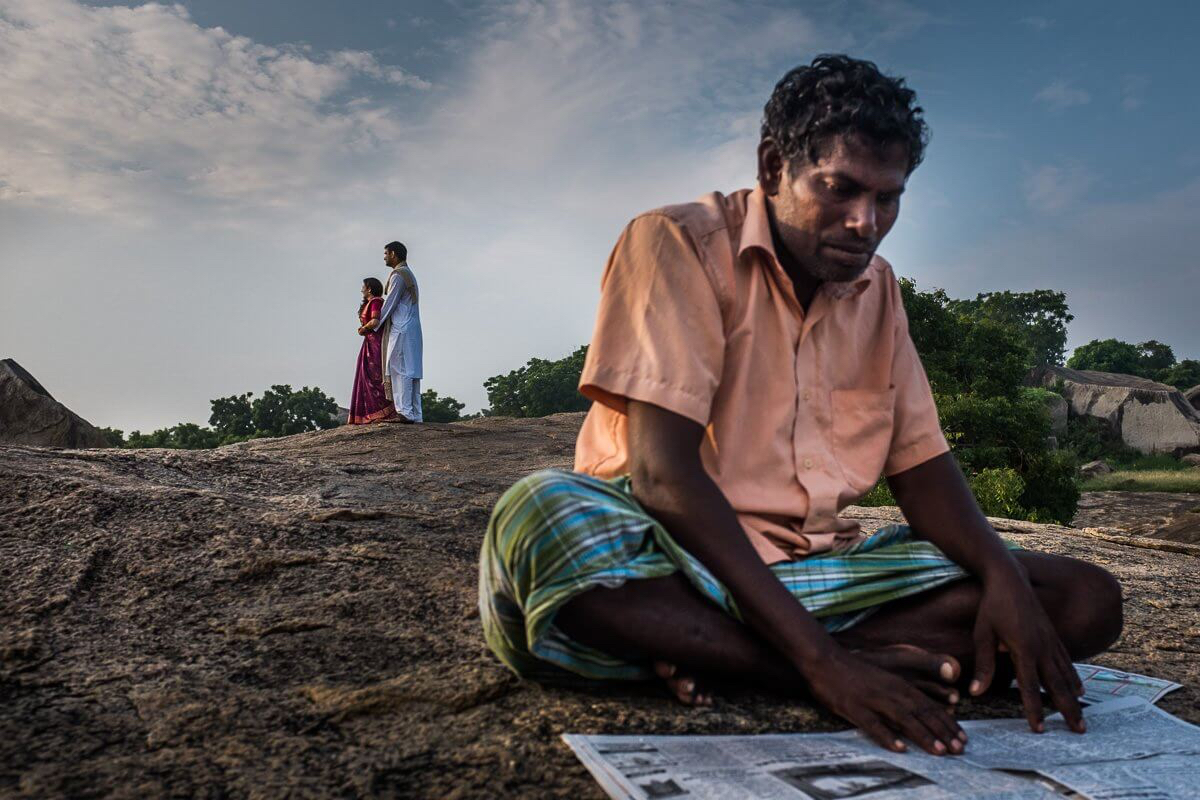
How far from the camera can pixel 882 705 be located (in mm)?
1562

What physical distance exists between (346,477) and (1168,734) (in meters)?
3.74

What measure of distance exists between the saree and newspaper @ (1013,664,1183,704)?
8577mm

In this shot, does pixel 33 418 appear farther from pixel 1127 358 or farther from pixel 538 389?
pixel 1127 358

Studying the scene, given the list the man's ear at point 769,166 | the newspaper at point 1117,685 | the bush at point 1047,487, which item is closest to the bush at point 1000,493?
the bush at point 1047,487

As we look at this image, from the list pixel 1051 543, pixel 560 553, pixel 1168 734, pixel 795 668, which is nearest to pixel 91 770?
pixel 560 553

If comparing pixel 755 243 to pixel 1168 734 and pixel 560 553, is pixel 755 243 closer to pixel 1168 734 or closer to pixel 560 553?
pixel 560 553

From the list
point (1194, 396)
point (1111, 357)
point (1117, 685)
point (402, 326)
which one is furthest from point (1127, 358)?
point (1117, 685)

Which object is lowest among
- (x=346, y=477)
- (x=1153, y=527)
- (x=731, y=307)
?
(x=1153, y=527)

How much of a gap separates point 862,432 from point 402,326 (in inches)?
333

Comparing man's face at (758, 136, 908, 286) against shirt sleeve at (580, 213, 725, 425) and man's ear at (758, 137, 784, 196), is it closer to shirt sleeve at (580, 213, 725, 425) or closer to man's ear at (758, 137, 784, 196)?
man's ear at (758, 137, 784, 196)

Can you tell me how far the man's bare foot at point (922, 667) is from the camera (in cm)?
172

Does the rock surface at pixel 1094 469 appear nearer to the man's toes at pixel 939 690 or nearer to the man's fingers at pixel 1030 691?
the man's fingers at pixel 1030 691

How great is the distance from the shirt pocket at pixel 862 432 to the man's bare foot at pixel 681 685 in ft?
1.90

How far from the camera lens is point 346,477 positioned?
4.62m
